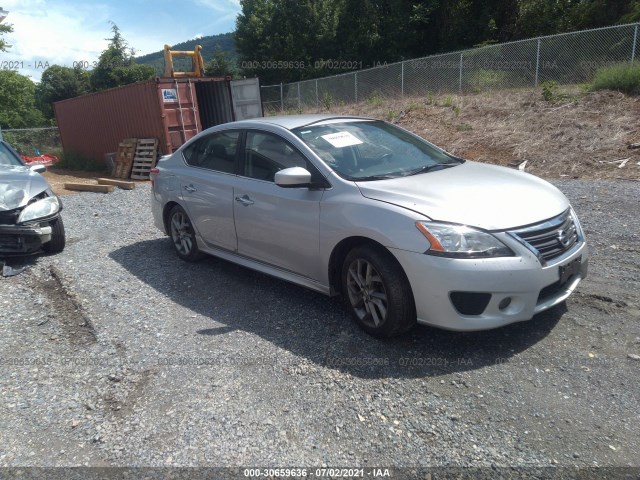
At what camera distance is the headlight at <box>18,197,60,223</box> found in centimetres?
609

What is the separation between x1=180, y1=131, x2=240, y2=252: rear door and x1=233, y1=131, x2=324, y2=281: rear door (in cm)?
17

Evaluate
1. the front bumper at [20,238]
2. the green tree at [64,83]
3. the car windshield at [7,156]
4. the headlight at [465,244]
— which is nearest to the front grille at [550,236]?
the headlight at [465,244]

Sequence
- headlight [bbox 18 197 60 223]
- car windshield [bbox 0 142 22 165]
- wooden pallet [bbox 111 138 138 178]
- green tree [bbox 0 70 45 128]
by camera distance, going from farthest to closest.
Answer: green tree [bbox 0 70 45 128], wooden pallet [bbox 111 138 138 178], car windshield [bbox 0 142 22 165], headlight [bbox 18 197 60 223]

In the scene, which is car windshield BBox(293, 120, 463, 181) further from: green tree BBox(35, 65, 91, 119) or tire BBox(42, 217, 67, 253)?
green tree BBox(35, 65, 91, 119)

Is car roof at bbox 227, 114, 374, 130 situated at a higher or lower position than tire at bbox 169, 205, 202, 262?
higher

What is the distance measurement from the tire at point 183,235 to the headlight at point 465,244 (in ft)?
10.3

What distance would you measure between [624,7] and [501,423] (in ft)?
79.0

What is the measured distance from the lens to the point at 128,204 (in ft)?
33.3

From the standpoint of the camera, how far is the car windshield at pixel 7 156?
713cm

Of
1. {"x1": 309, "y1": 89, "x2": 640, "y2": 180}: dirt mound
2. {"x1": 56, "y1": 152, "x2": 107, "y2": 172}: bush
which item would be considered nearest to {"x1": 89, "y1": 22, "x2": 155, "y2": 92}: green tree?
{"x1": 56, "y1": 152, "x2": 107, "y2": 172}: bush

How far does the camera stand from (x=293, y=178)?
3.98 metres

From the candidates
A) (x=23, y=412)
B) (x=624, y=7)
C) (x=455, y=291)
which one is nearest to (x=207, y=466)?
(x=23, y=412)

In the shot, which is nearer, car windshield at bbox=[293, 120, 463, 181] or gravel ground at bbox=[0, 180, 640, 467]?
gravel ground at bbox=[0, 180, 640, 467]

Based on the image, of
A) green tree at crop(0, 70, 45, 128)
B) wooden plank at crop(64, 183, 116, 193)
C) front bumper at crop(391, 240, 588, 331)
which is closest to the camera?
front bumper at crop(391, 240, 588, 331)
